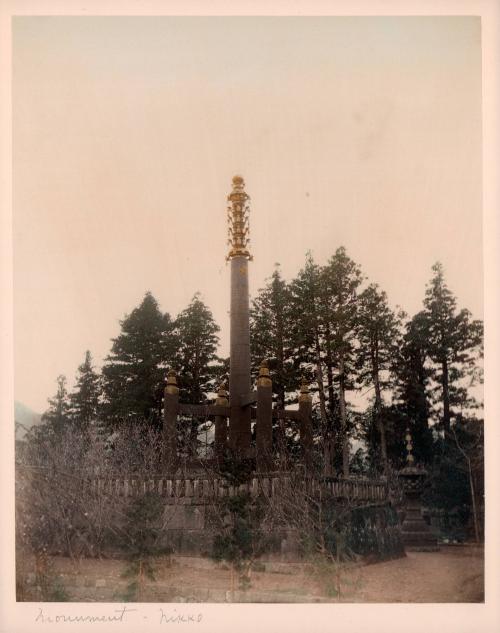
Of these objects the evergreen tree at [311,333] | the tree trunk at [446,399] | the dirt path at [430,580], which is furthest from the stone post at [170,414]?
the dirt path at [430,580]

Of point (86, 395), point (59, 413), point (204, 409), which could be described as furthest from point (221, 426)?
point (59, 413)

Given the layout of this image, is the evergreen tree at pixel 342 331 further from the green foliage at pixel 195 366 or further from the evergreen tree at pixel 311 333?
the green foliage at pixel 195 366

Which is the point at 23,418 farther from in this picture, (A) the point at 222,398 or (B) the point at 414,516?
(B) the point at 414,516

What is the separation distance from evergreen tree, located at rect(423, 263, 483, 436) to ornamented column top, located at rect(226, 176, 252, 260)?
220 inches

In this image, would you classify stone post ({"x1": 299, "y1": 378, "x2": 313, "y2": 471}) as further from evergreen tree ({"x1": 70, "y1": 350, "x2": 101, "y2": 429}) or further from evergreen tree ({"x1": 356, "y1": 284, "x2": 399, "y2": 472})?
evergreen tree ({"x1": 70, "y1": 350, "x2": 101, "y2": 429})

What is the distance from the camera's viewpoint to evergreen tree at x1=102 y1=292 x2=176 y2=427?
22.1m

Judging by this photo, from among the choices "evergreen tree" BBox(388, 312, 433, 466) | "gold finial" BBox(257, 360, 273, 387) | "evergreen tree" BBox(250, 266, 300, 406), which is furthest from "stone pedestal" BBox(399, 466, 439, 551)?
"evergreen tree" BBox(250, 266, 300, 406)

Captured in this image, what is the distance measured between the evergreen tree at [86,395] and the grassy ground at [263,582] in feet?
16.3

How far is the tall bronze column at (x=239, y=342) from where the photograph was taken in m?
20.3

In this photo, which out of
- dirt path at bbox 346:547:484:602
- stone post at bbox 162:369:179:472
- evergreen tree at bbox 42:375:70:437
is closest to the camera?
dirt path at bbox 346:547:484:602

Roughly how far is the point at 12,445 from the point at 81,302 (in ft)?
11.6

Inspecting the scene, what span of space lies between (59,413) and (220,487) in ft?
14.8

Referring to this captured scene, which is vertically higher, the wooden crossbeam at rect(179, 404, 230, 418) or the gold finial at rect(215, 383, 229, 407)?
the gold finial at rect(215, 383, 229, 407)
